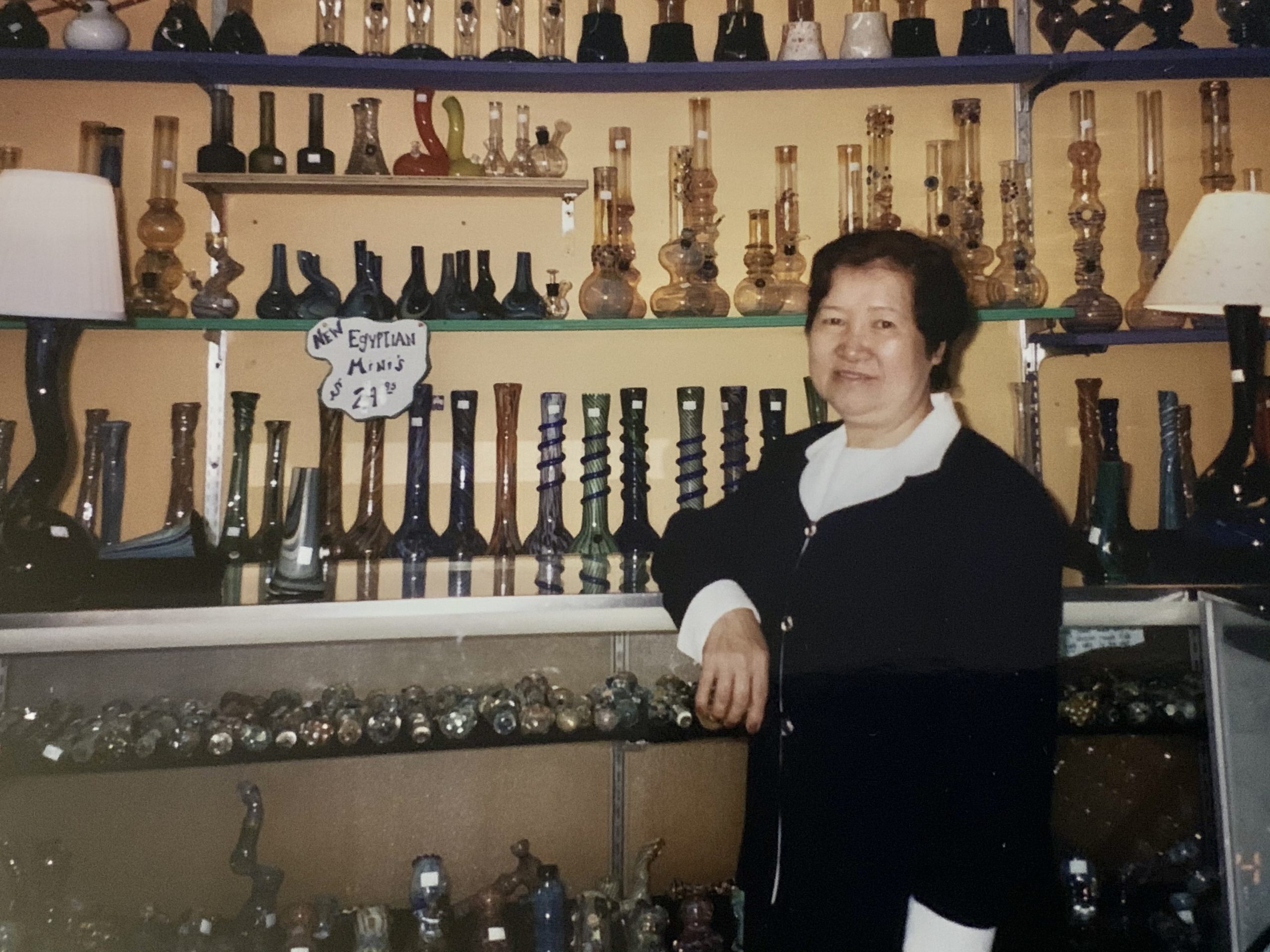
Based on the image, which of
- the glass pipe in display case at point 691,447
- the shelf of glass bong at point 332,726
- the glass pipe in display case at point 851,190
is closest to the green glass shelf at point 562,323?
the glass pipe in display case at point 691,447

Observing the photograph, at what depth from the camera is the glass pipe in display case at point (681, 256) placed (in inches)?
79.9

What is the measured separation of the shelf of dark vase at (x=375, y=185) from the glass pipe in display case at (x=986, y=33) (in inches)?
33.0

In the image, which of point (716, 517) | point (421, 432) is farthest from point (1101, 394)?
point (421, 432)

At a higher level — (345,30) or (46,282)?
(345,30)

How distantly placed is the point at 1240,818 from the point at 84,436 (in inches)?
88.0

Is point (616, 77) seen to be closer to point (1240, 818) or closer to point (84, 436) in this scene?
point (84, 436)

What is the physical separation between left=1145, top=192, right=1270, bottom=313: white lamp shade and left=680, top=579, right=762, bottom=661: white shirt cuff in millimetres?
1019

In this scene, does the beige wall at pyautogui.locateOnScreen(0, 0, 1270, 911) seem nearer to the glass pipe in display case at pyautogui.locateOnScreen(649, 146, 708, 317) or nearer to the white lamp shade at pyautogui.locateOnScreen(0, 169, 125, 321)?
the glass pipe in display case at pyautogui.locateOnScreen(649, 146, 708, 317)

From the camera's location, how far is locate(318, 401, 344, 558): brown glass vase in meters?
1.98

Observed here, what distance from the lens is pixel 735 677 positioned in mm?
1176

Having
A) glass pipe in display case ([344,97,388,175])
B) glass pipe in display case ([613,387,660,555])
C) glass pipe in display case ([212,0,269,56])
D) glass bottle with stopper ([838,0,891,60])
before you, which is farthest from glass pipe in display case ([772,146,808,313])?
glass pipe in display case ([212,0,269,56])

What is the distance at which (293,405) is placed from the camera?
7.06 ft

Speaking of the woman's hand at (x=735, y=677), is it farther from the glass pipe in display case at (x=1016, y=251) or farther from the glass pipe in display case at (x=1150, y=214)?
the glass pipe in display case at (x=1150, y=214)

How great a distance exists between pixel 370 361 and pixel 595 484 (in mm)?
492
